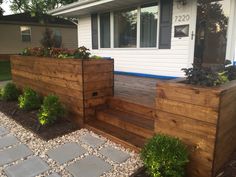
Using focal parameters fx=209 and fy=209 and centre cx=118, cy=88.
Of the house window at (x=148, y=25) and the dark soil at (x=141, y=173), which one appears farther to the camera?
the house window at (x=148, y=25)

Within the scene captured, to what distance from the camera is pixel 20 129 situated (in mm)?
3301

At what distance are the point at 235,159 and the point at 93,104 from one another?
2.03m

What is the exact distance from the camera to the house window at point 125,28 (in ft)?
20.5

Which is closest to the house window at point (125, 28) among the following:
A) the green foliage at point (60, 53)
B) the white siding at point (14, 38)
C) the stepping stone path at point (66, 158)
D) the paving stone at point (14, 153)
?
the green foliage at point (60, 53)

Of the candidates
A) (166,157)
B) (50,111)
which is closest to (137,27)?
(50,111)

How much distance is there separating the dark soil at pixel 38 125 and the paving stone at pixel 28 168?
58 cm

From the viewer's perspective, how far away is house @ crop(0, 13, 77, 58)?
47.9 feet

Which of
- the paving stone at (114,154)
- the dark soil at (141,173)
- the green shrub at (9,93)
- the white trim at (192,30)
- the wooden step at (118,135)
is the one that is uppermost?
the white trim at (192,30)

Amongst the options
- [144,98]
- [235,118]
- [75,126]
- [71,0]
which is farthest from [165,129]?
[71,0]

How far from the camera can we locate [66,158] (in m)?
2.40

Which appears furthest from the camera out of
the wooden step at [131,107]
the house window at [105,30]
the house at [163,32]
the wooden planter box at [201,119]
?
the house window at [105,30]

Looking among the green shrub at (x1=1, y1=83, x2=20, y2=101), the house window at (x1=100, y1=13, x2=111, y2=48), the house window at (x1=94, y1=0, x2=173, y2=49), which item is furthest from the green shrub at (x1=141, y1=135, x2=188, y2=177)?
the house window at (x1=100, y1=13, x2=111, y2=48)

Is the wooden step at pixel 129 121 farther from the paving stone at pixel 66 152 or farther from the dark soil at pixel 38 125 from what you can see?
the paving stone at pixel 66 152

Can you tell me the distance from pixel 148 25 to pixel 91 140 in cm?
404
